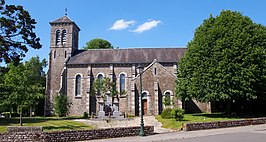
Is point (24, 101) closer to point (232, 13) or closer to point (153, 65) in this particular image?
point (153, 65)

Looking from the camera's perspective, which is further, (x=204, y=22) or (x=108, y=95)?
(x=108, y=95)

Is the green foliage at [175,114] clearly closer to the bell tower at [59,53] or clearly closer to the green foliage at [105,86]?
the green foliage at [105,86]

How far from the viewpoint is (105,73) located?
4262 cm

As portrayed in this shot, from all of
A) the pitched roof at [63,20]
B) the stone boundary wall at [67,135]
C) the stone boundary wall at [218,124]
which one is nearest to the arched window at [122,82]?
the pitched roof at [63,20]

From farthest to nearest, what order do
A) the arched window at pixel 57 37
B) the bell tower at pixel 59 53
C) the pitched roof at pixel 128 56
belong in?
the arched window at pixel 57 37
the pitched roof at pixel 128 56
the bell tower at pixel 59 53

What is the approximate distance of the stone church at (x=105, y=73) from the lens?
37625 millimetres

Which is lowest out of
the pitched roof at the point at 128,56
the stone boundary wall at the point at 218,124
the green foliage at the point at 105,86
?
the stone boundary wall at the point at 218,124

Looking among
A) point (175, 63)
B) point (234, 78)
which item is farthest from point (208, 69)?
point (175, 63)

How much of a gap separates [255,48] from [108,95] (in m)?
20.2

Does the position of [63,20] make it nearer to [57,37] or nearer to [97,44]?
[57,37]

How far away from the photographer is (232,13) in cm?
3020

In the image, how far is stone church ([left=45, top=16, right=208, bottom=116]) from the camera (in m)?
37.6

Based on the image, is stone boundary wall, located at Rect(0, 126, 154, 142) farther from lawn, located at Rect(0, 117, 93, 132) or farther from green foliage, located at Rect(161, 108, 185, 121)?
green foliage, located at Rect(161, 108, 185, 121)

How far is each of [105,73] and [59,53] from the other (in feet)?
30.7
